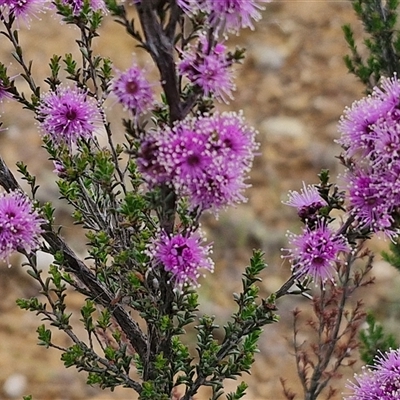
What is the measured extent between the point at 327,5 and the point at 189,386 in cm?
472

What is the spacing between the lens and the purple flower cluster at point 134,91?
995 millimetres

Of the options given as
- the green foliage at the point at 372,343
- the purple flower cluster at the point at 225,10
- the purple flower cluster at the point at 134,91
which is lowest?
the purple flower cluster at the point at 134,91

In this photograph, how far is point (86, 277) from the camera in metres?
1.29

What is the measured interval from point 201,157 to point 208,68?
135mm

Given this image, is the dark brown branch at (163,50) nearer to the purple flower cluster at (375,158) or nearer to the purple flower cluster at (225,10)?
the purple flower cluster at (225,10)

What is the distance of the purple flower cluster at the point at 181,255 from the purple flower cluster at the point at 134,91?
0.20 metres

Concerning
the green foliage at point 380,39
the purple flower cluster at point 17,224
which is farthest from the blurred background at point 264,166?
the purple flower cluster at point 17,224

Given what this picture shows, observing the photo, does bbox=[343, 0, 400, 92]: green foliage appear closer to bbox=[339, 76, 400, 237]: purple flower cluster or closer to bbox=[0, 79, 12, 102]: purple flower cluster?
bbox=[339, 76, 400, 237]: purple flower cluster

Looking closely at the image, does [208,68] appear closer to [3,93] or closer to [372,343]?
[3,93]

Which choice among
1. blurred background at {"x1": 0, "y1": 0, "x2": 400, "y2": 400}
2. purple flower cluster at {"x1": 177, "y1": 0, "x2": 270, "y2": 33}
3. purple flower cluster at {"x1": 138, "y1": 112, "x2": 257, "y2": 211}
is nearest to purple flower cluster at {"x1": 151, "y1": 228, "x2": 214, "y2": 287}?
purple flower cluster at {"x1": 138, "y1": 112, "x2": 257, "y2": 211}

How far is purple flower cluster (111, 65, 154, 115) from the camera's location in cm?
99

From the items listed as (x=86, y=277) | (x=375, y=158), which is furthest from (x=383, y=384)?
(x=86, y=277)

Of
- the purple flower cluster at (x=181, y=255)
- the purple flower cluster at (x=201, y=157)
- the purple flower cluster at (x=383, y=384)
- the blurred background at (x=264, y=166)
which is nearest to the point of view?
the purple flower cluster at (x=201, y=157)

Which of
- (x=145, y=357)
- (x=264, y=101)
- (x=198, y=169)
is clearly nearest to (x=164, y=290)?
(x=145, y=357)
